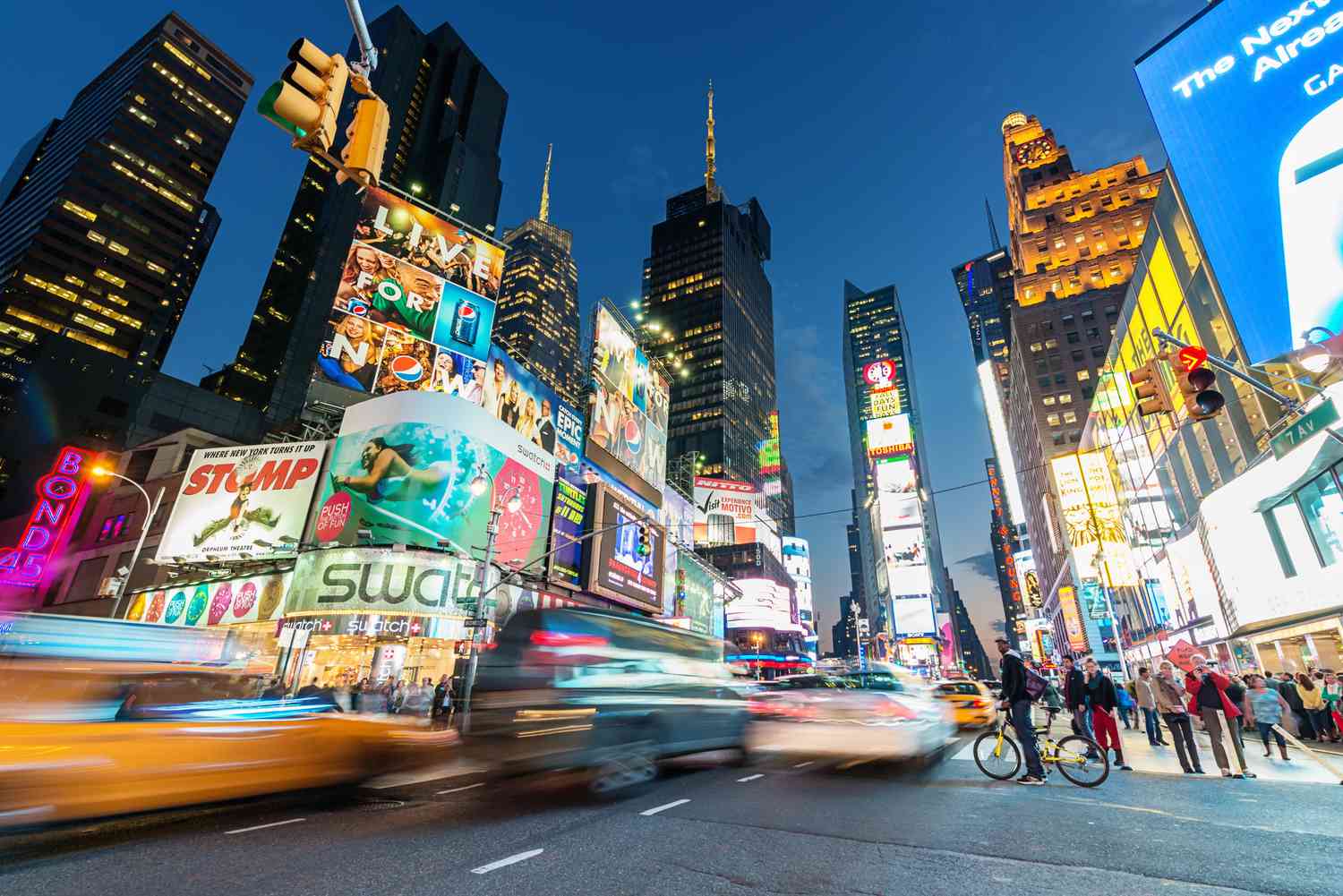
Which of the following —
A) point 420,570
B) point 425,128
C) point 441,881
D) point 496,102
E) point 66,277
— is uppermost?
point 496,102

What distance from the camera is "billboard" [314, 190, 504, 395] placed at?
33312mm

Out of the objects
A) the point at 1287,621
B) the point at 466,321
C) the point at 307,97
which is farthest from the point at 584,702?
the point at 466,321

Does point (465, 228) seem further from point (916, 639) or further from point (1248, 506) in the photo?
point (916, 639)

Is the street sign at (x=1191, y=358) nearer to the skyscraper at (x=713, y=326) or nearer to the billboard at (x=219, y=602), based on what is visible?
the billboard at (x=219, y=602)

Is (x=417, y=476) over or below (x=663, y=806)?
over

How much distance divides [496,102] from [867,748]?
565 feet

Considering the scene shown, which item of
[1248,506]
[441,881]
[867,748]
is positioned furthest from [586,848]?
[1248,506]

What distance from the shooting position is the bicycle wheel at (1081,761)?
870 cm

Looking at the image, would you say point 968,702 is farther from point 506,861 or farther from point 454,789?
point 506,861

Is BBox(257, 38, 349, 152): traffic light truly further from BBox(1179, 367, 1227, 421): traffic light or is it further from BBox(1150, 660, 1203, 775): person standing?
BBox(1150, 660, 1203, 775): person standing

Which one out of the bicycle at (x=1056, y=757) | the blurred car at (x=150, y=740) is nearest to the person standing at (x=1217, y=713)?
the bicycle at (x=1056, y=757)

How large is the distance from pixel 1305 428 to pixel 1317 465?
A: 59.5 inches

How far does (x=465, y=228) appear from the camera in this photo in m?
40.2

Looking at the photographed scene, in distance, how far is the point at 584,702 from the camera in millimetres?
8406
